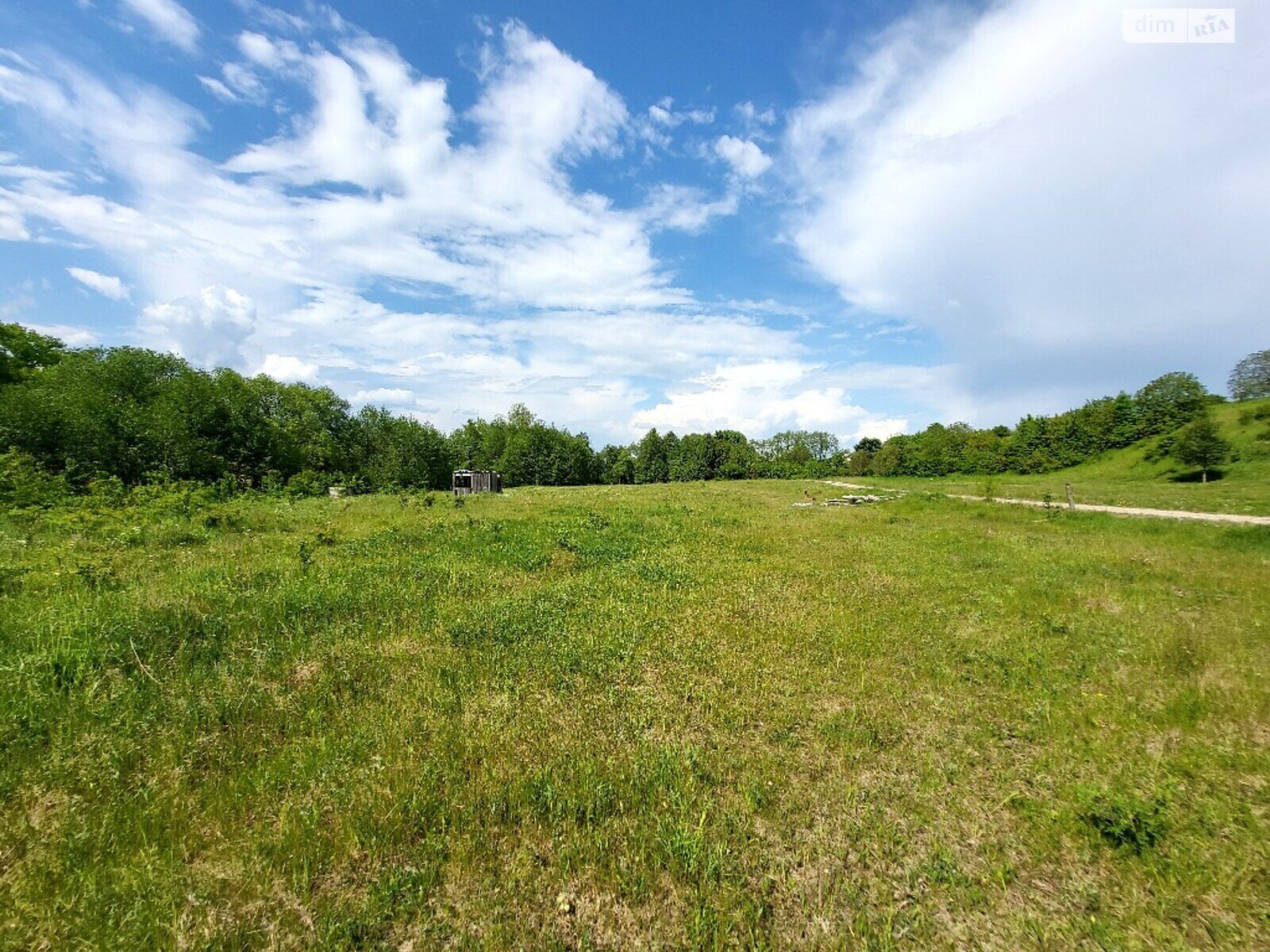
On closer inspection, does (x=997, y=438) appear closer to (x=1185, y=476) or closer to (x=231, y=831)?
(x=1185, y=476)

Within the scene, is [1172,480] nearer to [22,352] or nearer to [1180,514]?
[1180,514]

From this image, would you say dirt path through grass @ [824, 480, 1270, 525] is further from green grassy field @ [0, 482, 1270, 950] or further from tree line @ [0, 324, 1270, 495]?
tree line @ [0, 324, 1270, 495]

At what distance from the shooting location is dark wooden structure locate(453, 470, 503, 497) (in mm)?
39969

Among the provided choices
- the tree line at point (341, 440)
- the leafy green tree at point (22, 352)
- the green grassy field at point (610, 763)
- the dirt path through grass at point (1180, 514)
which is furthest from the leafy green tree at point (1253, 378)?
the leafy green tree at point (22, 352)

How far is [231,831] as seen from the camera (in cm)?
437

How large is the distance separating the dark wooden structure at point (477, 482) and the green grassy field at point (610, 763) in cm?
2837

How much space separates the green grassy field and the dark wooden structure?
28365 mm

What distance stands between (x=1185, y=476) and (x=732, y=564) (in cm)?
6501

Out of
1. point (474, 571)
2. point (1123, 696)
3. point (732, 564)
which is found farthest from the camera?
point (732, 564)

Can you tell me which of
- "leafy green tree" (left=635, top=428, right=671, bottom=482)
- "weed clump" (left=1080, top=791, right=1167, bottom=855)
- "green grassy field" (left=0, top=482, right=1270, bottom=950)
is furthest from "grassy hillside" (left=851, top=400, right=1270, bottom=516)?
"leafy green tree" (left=635, top=428, right=671, bottom=482)

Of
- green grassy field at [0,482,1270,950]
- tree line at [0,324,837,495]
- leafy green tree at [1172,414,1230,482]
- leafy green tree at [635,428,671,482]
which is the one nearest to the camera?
green grassy field at [0,482,1270,950]

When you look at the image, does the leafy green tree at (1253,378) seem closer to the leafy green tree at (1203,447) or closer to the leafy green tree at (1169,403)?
the leafy green tree at (1169,403)

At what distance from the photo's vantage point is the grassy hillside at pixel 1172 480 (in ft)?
106

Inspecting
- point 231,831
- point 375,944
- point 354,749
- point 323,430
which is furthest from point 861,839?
point 323,430
